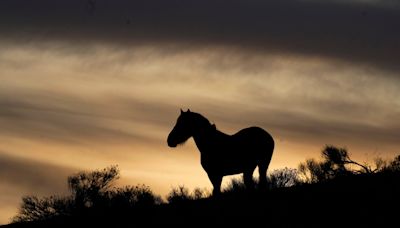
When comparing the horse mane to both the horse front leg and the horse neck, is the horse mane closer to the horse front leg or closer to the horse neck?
the horse neck

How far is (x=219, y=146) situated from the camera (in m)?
20.0

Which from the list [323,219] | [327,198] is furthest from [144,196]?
[323,219]

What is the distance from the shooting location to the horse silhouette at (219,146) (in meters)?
19.8

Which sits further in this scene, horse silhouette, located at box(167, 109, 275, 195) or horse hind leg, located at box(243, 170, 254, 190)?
horse hind leg, located at box(243, 170, 254, 190)

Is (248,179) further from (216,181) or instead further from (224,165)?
(216,181)

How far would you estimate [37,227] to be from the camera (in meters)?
20.1

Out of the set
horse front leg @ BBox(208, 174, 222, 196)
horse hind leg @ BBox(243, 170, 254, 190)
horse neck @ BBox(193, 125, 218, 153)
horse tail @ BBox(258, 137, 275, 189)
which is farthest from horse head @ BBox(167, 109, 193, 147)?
horse tail @ BBox(258, 137, 275, 189)

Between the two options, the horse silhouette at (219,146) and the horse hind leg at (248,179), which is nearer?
the horse silhouette at (219,146)

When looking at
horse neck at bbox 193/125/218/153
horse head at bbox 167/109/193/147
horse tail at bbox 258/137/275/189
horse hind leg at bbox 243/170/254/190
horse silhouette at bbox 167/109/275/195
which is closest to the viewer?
horse silhouette at bbox 167/109/275/195

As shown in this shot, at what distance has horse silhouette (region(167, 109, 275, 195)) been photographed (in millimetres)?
19750

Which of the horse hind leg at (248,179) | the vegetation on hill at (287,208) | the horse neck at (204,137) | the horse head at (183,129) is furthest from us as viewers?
the horse hind leg at (248,179)

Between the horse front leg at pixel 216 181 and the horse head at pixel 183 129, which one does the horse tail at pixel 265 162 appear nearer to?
the horse front leg at pixel 216 181

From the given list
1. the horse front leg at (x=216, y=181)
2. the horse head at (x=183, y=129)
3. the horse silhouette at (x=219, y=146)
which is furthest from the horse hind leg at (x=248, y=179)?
the horse head at (x=183, y=129)

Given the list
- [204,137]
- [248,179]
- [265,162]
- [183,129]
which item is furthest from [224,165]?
[265,162]
